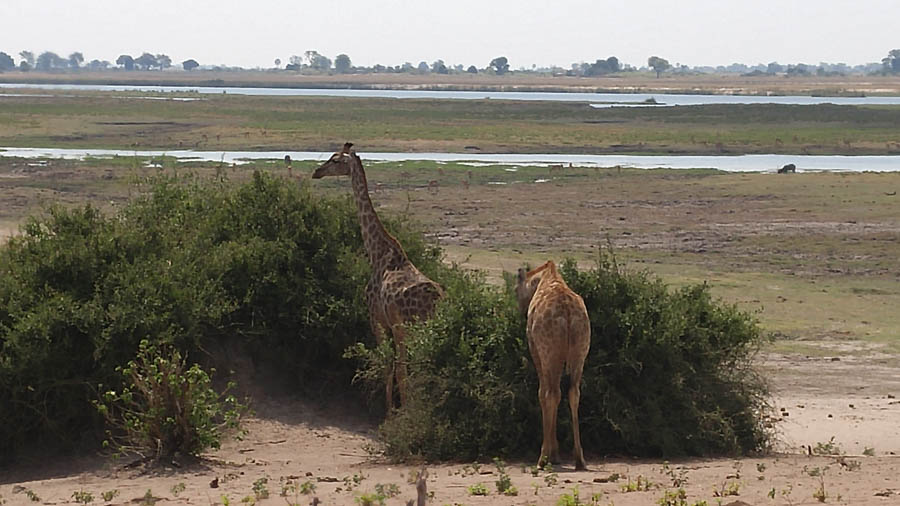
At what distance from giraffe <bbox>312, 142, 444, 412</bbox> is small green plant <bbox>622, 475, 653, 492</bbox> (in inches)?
119

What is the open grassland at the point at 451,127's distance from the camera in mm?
50938

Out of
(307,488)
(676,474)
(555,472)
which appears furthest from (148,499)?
(676,474)

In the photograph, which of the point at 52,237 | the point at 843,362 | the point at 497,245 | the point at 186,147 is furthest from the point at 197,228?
the point at 186,147

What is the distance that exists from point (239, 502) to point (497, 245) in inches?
697

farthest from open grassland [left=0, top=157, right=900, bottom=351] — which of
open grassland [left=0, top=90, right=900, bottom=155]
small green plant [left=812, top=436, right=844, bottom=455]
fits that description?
open grassland [left=0, top=90, right=900, bottom=155]

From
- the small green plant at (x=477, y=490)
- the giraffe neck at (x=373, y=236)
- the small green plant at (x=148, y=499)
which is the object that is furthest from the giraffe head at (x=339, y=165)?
the small green plant at (x=477, y=490)

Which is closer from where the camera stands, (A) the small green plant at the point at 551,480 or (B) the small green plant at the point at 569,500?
(B) the small green plant at the point at 569,500

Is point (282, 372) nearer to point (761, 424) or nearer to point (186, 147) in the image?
point (761, 424)

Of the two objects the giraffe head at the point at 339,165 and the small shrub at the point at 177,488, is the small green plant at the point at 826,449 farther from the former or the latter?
the small shrub at the point at 177,488

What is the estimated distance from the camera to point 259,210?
1366 cm

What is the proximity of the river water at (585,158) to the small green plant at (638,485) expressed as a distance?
33.4 meters

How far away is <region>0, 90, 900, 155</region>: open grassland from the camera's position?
167ft

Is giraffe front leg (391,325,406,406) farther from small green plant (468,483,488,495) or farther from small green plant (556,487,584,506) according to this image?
small green plant (556,487,584,506)

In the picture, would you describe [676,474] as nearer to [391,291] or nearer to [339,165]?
[391,291]
